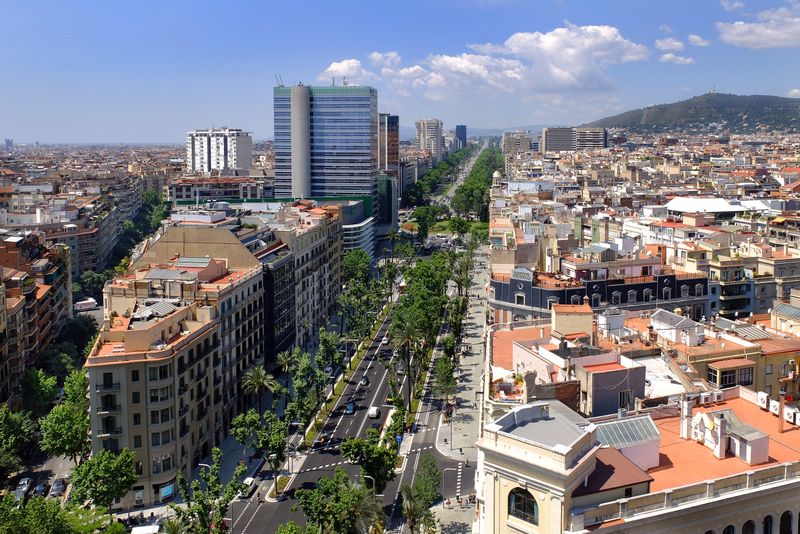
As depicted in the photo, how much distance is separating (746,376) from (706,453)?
14.8 metres

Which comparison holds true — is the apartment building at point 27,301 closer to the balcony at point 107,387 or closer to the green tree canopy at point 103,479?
the balcony at point 107,387

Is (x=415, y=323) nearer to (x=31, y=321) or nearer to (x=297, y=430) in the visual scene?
(x=297, y=430)

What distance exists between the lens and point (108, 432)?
61250mm

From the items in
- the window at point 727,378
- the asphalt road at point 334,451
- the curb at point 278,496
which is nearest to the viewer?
the window at point 727,378

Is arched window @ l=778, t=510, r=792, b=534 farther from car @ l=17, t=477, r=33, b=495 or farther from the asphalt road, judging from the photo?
car @ l=17, t=477, r=33, b=495

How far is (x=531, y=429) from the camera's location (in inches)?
1257

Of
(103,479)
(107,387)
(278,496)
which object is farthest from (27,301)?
(278,496)

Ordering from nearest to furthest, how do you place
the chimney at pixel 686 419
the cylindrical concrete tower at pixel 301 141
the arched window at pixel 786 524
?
the arched window at pixel 786 524 < the chimney at pixel 686 419 < the cylindrical concrete tower at pixel 301 141

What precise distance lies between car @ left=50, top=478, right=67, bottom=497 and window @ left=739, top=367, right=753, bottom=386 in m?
50.9

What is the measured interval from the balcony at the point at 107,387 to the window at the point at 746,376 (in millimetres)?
43903

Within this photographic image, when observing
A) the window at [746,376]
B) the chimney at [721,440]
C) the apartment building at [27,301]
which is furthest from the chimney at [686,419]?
the apartment building at [27,301]

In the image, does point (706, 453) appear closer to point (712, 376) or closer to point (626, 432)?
point (626, 432)

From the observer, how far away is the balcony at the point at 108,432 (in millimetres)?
61125

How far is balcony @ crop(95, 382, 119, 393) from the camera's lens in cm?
6084
